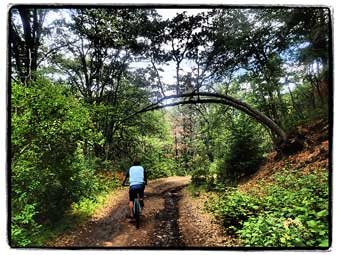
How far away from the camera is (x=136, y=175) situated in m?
5.19

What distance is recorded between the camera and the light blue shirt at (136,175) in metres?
5.19

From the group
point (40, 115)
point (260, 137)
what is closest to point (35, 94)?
point (40, 115)

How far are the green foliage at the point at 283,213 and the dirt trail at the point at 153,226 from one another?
0.33m

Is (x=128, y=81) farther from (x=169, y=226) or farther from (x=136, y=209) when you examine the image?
(x=169, y=226)

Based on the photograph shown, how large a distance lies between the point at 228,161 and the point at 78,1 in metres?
4.09

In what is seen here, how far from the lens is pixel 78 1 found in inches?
167

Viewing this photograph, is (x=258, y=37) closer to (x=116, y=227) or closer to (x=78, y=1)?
(x=78, y=1)

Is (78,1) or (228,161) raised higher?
(78,1)

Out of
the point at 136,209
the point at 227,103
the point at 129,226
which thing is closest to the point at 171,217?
the point at 136,209

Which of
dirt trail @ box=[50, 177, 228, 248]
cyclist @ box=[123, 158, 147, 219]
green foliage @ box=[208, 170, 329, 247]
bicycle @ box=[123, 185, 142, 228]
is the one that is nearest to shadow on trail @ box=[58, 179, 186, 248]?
A: dirt trail @ box=[50, 177, 228, 248]

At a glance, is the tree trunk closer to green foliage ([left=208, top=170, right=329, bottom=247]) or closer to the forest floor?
the forest floor

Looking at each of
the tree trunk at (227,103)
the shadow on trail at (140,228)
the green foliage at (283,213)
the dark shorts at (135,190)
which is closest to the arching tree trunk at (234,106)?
the tree trunk at (227,103)

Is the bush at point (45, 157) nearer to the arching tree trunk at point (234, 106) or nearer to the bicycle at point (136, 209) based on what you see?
the bicycle at point (136, 209)

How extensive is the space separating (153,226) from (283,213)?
6.07 feet
